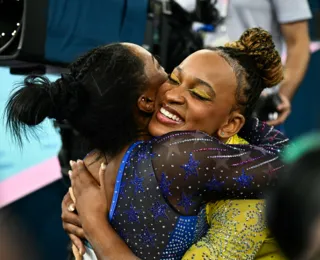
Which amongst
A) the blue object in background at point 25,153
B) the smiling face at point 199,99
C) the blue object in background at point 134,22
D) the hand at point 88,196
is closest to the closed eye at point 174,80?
the smiling face at point 199,99

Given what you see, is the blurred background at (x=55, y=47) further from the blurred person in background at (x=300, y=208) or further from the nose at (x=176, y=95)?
the blurred person in background at (x=300, y=208)

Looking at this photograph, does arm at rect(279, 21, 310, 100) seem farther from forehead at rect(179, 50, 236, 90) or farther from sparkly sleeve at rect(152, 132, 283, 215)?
sparkly sleeve at rect(152, 132, 283, 215)

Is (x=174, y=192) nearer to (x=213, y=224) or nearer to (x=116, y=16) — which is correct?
(x=213, y=224)

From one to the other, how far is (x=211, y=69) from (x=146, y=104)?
0.17 meters

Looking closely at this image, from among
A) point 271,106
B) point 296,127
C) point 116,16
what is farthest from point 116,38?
point 296,127

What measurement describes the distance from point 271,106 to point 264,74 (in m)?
0.79

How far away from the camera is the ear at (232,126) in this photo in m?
1.38

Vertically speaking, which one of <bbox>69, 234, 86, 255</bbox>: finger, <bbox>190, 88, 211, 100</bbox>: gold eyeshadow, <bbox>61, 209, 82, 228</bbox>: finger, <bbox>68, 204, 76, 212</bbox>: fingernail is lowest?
<bbox>69, 234, 86, 255</bbox>: finger

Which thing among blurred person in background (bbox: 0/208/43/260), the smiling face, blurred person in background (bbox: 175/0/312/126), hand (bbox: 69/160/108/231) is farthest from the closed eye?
blurred person in background (bbox: 0/208/43/260)

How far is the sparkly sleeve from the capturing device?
1174 mm

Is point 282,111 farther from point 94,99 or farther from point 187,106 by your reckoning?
point 94,99

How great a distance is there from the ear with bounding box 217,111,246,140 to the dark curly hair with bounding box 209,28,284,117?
0.07ft

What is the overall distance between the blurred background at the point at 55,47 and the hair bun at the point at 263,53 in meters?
0.45

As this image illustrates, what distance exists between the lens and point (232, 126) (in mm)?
1393
